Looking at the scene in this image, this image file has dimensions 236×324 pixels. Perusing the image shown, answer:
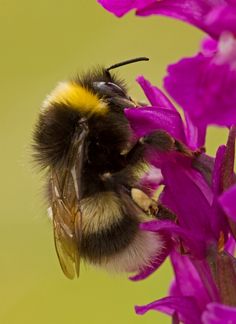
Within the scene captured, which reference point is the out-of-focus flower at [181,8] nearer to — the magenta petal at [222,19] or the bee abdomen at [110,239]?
the magenta petal at [222,19]

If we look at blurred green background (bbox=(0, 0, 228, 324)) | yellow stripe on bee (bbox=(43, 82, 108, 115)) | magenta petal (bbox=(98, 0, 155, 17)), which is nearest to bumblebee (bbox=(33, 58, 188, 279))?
yellow stripe on bee (bbox=(43, 82, 108, 115))

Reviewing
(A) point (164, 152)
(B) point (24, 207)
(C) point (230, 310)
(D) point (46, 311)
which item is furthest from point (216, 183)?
(B) point (24, 207)

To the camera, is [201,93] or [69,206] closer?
[201,93]

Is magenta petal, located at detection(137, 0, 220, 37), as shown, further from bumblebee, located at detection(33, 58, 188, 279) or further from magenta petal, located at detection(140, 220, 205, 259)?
magenta petal, located at detection(140, 220, 205, 259)

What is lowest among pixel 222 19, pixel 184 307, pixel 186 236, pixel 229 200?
pixel 184 307

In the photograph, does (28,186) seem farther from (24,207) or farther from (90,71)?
(90,71)

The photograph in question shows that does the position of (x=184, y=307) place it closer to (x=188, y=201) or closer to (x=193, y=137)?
(x=188, y=201)

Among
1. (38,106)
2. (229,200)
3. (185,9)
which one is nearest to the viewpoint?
(229,200)

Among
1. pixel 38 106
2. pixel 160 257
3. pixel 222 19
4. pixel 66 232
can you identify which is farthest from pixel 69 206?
pixel 38 106

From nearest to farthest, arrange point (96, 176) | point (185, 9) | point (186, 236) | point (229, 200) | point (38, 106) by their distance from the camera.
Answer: point (229, 200) < point (185, 9) < point (186, 236) < point (96, 176) < point (38, 106)
